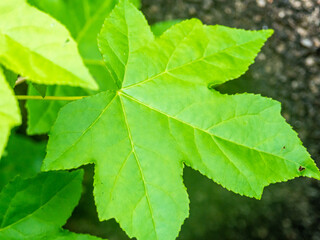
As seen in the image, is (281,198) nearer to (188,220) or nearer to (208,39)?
(188,220)

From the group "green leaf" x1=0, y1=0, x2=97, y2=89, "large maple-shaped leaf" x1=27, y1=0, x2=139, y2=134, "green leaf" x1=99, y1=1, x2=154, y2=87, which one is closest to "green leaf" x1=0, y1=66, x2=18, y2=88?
"green leaf" x1=0, y1=0, x2=97, y2=89

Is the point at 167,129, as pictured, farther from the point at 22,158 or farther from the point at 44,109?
the point at 22,158

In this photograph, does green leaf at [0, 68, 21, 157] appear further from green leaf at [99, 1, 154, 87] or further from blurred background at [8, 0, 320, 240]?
blurred background at [8, 0, 320, 240]

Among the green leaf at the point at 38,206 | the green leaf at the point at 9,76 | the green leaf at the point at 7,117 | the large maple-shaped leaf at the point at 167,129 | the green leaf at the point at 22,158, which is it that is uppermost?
the green leaf at the point at 7,117

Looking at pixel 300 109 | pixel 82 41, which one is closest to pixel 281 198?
pixel 300 109

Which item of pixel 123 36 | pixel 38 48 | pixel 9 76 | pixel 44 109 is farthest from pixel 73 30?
pixel 38 48

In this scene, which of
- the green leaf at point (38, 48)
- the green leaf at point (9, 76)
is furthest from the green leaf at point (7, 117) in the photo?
the green leaf at point (9, 76)

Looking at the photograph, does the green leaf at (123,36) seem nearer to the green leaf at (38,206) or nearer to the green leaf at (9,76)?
the green leaf at (9,76)
